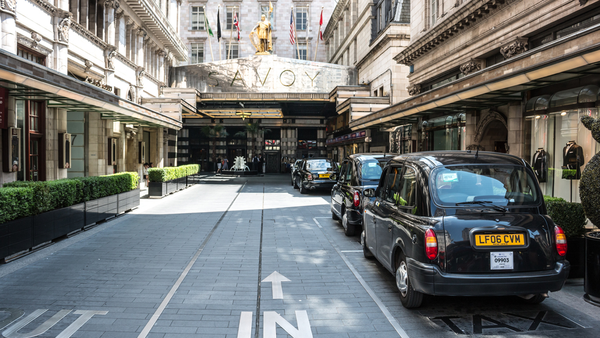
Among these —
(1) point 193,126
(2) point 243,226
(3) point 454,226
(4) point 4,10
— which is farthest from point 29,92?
(1) point 193,126

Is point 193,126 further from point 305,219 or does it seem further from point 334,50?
point 305,219

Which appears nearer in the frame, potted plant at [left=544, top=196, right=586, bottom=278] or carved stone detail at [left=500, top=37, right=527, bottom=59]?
potted plant at [left=544, top=196, right=586, bottom=278]

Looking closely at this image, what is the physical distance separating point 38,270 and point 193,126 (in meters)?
39.2

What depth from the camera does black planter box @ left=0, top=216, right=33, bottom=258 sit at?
7176 millimetres

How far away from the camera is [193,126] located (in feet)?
147

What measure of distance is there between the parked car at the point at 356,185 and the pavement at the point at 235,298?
78 cm

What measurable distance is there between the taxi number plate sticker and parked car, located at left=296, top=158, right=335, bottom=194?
50.5 feet

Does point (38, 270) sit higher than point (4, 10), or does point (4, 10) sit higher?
point (4, 10)

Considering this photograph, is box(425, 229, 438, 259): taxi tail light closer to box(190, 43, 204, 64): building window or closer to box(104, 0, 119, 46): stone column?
box(104, 0, 119, 46): stone column

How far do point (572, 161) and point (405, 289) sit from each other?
8.13 m

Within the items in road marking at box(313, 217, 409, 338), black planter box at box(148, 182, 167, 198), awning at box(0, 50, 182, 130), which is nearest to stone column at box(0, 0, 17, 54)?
awning at box(0, 50, 182, 130)

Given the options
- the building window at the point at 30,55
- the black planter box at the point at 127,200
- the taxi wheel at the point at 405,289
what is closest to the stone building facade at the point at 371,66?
the black planter box at the point at 127,200

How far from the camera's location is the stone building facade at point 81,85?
12477 millimetres

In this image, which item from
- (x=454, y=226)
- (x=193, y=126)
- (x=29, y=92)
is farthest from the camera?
(x=193, y=126)
